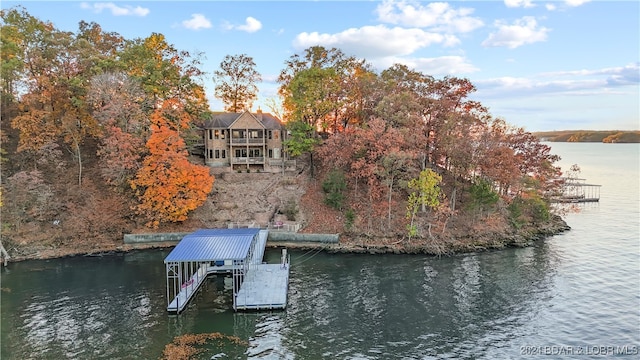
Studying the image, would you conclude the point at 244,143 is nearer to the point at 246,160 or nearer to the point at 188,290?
the point at 246,160

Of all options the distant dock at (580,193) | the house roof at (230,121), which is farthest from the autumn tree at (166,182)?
the distant dock at (580,193)

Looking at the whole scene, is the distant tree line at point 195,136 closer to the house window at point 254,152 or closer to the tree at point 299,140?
the tree at point 299,140

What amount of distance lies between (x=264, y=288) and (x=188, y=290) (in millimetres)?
5675

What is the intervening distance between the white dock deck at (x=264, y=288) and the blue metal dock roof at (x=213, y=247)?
2.76 meters

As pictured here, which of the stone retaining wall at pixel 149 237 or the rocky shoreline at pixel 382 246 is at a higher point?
the stone retaining wall at pixel 149 237

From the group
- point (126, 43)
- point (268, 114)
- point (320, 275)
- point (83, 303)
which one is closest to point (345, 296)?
point (320, 275)

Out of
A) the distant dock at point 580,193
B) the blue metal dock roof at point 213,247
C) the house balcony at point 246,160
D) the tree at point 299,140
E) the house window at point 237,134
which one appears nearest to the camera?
the blue metal dock roof at point 213,247

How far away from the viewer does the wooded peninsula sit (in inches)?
1716

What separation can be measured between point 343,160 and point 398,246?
11.8 m

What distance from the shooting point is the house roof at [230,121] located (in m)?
59.0

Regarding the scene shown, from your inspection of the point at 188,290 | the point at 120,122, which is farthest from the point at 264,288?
the point at 120,122

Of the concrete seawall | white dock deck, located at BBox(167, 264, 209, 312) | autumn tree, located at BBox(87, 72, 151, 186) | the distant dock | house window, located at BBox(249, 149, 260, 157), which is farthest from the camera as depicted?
the distant dock

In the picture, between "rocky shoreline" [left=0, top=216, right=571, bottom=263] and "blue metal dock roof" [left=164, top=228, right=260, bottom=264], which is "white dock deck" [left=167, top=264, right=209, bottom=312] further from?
"rocky shoreline" [left=0, top=216, right=571, bottom=263]

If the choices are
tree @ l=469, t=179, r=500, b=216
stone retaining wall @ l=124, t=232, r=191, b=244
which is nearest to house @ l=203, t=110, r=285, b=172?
stone retaining wall @ l=124, t=232, r=191, b=244
